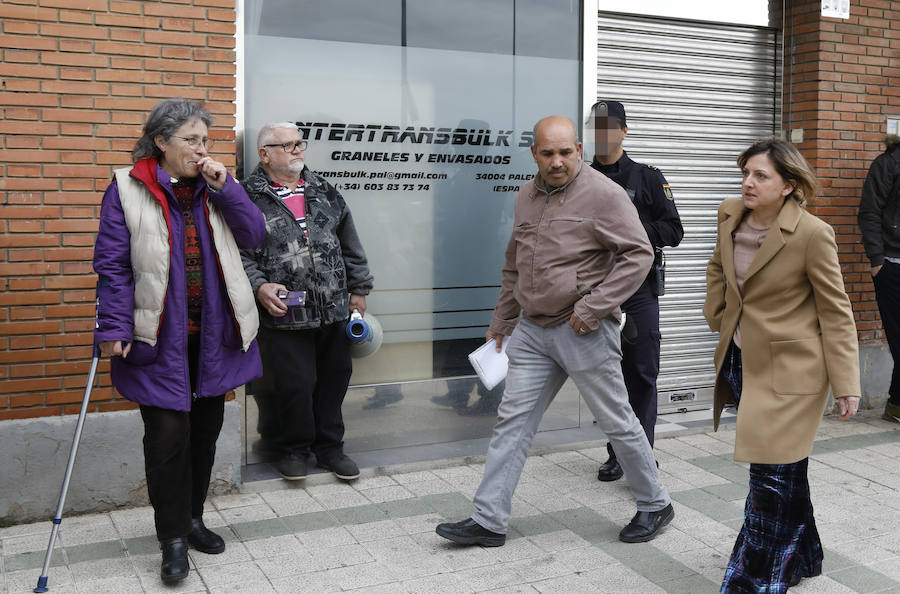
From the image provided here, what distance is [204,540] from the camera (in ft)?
14.4

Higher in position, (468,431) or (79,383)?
(79,383)

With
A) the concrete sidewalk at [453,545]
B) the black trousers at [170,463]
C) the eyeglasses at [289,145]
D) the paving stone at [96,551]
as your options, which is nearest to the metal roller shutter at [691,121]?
the concrete sidewalk at [453,545]

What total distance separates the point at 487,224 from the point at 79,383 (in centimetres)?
288

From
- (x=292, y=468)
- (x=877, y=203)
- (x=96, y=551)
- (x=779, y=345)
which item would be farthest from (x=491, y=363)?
(x=877, y=203)

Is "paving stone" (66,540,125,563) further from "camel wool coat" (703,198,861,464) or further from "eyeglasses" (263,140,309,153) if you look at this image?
"camel wool coat" (703,198,861,464)

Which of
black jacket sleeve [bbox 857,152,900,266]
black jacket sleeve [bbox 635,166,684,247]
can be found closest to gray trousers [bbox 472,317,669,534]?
black jacket sleeve [bbox 635,166,684,247]

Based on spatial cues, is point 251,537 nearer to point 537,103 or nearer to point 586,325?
point 586,325

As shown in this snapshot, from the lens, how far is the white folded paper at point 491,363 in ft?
15.8

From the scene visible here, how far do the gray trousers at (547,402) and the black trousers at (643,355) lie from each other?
82 cm

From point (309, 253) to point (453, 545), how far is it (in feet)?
6.03

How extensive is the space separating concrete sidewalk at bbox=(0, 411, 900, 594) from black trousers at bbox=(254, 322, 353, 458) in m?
0.26

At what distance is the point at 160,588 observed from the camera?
402 centimetres

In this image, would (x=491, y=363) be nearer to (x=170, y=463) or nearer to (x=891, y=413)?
(x=170, y=463)

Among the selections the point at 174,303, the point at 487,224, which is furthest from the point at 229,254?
the point at 487,224
